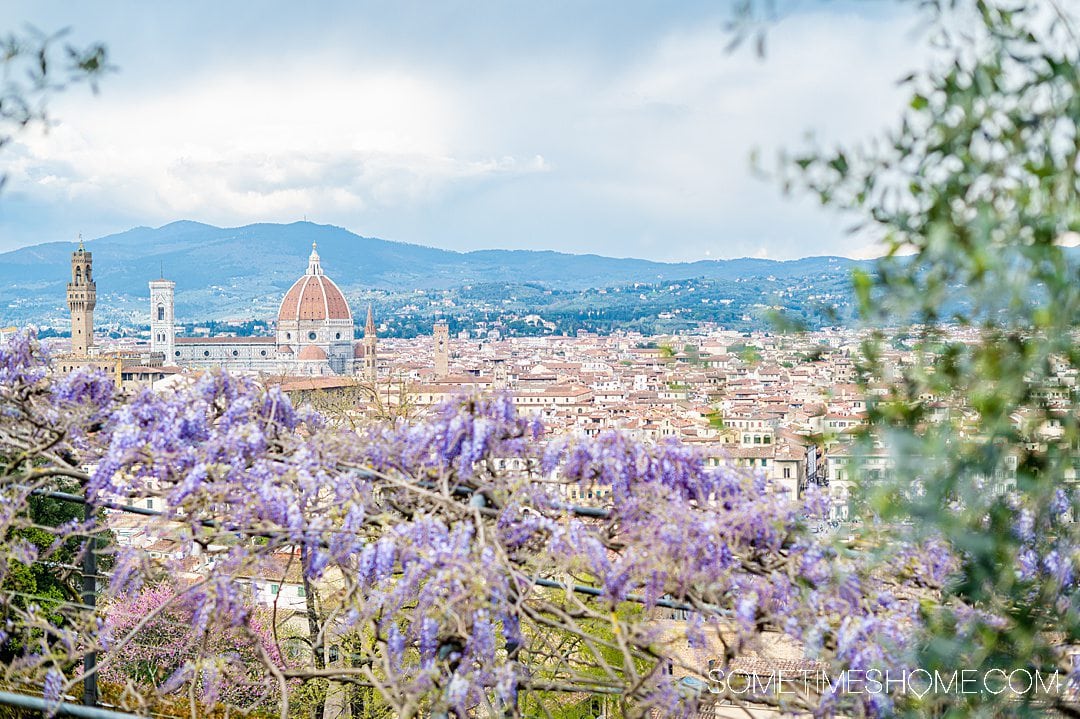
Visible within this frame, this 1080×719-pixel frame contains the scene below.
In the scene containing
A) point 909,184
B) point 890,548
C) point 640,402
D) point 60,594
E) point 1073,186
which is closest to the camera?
point 1073,186

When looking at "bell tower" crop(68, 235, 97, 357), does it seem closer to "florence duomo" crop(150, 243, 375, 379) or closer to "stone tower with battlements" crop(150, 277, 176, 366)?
"florence duomo" crop(150, 243, 375, 379)

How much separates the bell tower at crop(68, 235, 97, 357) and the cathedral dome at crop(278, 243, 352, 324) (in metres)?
20.7

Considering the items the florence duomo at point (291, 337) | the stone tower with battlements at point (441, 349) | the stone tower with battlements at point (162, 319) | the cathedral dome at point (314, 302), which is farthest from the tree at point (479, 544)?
the stone tower with battlements at point (162, 319)

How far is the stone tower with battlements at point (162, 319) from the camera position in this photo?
296 feet

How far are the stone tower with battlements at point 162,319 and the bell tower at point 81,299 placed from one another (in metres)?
16.9

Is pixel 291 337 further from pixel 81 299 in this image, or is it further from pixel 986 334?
pixel 986 334

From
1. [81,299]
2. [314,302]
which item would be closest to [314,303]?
[314,302]

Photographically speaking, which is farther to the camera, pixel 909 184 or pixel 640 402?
pixel 640 402

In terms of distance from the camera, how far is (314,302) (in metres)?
91.2

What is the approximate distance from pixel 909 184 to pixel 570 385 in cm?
5845

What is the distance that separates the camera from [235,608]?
226 centimetres

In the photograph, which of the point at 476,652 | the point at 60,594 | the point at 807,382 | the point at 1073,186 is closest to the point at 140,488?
the point at 476,652

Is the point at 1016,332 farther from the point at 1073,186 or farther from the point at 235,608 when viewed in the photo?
the point at 235,608

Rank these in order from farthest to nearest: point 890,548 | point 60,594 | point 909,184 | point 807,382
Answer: point 60,594, point 807,382, point 890,548, point 909,184
